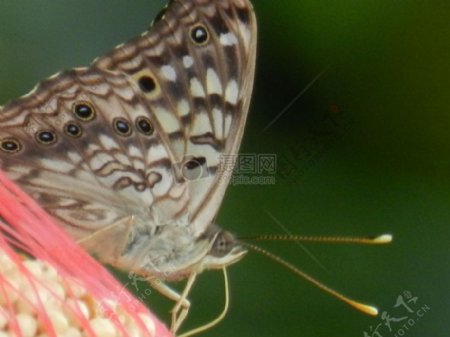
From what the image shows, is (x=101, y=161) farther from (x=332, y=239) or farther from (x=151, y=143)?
(x=332, y=239)

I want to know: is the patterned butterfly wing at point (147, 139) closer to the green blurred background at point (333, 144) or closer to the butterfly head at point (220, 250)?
the butterfly head at point (220, 250)

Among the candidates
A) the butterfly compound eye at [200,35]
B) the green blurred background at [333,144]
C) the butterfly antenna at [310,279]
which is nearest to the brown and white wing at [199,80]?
the butterfly compound eye at [200,35]

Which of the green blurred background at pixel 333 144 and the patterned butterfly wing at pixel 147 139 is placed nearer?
the patterned butterfly wing at pixel 147 139

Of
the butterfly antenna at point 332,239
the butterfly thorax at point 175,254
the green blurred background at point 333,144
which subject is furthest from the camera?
the green blurred background at point 333,144

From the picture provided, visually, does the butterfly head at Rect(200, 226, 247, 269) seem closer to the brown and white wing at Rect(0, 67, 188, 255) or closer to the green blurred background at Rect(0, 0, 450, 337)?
the brown and white wing at Rect(0, 67, 188, 255)

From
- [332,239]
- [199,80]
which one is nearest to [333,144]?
[332,239]

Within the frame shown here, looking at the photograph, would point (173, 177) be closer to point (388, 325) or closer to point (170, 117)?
point (170, 117)

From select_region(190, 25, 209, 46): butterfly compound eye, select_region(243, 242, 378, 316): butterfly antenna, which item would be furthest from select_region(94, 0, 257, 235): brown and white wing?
select_region(243, 242, 378, 316): butterfly antenna

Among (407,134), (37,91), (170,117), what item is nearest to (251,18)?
(170,117)
